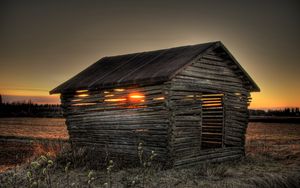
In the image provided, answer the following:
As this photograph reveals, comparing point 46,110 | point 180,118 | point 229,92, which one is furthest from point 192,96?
point 46,110

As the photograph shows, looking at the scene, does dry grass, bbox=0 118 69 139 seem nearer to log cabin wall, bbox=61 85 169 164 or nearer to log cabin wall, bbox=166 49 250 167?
log cabin wall, bbox=61 85 169 164

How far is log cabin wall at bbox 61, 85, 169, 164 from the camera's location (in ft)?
41.1

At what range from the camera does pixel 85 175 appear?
11461mm

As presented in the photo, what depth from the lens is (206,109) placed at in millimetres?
16828

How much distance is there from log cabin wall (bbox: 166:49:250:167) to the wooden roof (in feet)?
1.38

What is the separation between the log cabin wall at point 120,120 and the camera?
12.5 metres

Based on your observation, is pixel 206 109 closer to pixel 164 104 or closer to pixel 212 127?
pixel 212 127

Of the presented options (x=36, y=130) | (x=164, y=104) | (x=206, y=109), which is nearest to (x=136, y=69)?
(x=164, y=104)

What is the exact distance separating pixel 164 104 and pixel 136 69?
2.67 meters

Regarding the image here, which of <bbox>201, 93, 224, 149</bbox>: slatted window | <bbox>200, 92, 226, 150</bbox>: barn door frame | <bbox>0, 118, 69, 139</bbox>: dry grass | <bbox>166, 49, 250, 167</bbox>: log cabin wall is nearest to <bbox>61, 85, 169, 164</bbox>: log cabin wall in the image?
<bbox>166, 49, 250, 167</bbox>: log cabin wall

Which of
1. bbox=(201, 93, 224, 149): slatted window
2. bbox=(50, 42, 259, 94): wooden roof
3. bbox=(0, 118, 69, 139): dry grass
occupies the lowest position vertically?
bbox=(0, 118, 69, 139): dry grass

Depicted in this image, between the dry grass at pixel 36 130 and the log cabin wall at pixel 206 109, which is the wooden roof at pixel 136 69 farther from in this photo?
the dry grass at pixel 36 130

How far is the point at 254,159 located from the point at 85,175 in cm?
777

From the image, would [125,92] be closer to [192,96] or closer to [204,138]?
[192,96]
